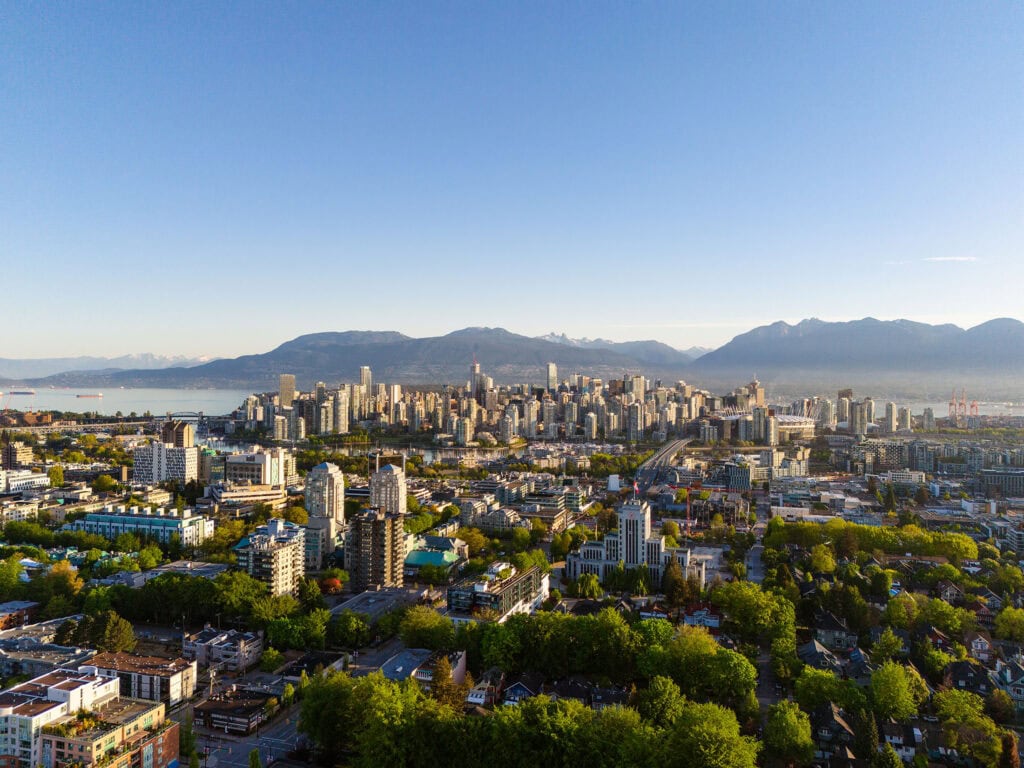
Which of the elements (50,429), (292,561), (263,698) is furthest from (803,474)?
(50,429)

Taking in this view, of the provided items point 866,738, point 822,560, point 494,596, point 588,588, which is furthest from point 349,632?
point 822,560

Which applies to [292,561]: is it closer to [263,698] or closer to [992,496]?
[263,698]

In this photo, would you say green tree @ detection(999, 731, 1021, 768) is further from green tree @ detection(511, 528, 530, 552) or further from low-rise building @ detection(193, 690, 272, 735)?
green tree @ detection(511, 528, 530, 552)

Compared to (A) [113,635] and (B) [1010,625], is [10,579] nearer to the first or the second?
(A) [113,635]

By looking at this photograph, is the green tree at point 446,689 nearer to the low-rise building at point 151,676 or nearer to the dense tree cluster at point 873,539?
the low-rise building at point 151,676

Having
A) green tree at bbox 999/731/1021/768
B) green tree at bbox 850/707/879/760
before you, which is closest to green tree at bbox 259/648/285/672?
green tree at bbox 850/707/879/760

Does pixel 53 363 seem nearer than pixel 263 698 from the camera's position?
No

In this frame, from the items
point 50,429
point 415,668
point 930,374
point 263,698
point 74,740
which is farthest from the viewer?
point 930,374
